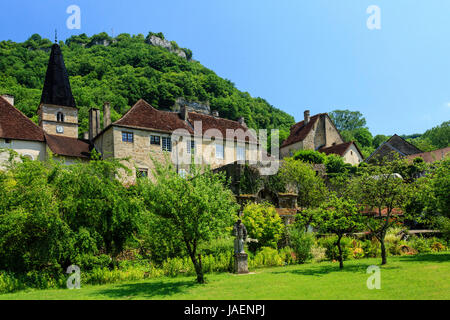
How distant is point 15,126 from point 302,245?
1127 inches

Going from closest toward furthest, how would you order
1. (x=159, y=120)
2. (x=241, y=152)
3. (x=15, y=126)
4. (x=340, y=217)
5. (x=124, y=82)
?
(x=340, y=217)
(x=15, y=126)
(x=159, y=120)
(x=241, y=152)
(x=124, y=82)

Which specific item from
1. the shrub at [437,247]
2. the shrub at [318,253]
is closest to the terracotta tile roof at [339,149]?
the shrub at [437,247]

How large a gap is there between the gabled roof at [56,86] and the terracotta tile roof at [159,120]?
13.6 metres

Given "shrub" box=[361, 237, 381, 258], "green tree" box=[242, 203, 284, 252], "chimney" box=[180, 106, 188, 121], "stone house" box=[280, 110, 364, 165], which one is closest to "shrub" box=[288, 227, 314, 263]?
"green tree" box=[242, 203, 284, 252]

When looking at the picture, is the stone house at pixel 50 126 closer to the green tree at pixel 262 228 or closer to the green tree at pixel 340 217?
the green tree at pixel 262 228

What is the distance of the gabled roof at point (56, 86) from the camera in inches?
1744

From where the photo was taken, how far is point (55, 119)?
1721 inches

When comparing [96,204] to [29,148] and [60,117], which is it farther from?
[60,117]

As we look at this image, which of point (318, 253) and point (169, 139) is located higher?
point (169, 139)

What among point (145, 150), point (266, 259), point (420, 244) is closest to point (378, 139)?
Answer: point (145, 150)

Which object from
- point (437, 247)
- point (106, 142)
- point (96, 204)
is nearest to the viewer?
point (96, 204)

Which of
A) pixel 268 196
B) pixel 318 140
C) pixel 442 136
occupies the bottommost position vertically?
pixel 268 196

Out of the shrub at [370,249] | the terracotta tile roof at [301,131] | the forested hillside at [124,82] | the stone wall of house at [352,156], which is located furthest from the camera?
the forested hillside at [124,82]
